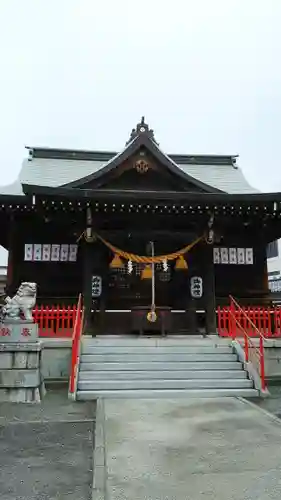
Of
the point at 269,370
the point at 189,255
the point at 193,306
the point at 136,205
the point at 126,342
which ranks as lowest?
the point at 269,370

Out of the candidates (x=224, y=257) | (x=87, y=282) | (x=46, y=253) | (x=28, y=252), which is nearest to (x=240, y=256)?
(x=224, y=257)

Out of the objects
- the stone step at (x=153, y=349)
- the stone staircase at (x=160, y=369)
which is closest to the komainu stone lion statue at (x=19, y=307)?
the stone staircase at (x=160, y=369)

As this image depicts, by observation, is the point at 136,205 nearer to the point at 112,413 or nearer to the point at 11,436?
the point at 112,413

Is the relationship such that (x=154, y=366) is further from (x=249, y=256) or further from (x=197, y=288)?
(x=249, y=256)

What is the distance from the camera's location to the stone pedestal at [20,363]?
9031mm

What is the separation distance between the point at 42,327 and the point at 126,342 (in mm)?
3156

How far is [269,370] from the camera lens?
39.1 feet

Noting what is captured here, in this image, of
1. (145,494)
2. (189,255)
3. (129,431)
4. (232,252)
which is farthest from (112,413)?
(232,252)

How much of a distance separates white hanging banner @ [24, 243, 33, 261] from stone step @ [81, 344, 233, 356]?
4995mm

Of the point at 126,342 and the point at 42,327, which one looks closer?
the point at 126,342

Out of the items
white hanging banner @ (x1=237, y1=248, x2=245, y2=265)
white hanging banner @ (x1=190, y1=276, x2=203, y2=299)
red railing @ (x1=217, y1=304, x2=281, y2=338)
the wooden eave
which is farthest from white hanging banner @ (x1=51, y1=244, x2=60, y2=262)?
white hanging banner @ (x1=237, y1=248, x2=245, y2=265)

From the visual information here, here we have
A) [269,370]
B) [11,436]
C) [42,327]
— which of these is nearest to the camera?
[11,436]

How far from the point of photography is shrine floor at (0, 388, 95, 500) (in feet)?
13.8

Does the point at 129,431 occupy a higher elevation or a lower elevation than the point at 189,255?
lower
